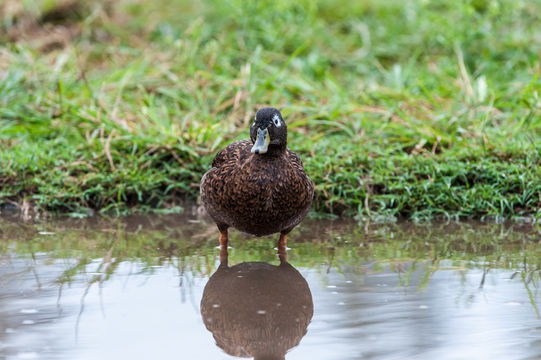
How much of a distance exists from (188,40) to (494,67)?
3.63 m

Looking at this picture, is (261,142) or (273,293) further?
(261,142)

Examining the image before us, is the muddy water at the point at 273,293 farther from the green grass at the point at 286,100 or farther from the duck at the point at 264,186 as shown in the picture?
the green grass at the point at 286,100

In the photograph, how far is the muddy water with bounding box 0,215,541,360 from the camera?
283cm

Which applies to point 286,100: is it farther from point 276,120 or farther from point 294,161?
point 276,120

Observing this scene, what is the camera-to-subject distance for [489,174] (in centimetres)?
545

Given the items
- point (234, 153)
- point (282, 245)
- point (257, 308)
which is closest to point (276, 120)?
point (234, 153)

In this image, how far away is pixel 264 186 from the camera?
402cm

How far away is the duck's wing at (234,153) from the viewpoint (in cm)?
435

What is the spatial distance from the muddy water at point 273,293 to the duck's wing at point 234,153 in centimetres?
56

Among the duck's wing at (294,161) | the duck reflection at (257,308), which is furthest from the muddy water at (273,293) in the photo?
the duck's wing at (294,161)

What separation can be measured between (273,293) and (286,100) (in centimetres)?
388

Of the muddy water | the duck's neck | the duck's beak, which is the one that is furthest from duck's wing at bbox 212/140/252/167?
the muddy water

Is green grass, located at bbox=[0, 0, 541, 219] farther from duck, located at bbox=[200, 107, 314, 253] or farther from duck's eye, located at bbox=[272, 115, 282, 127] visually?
duck's eye, located at bbox=[272, 115, 282, 127]

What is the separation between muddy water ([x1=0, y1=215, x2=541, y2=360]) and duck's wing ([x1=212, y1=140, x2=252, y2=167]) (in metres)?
0.56
